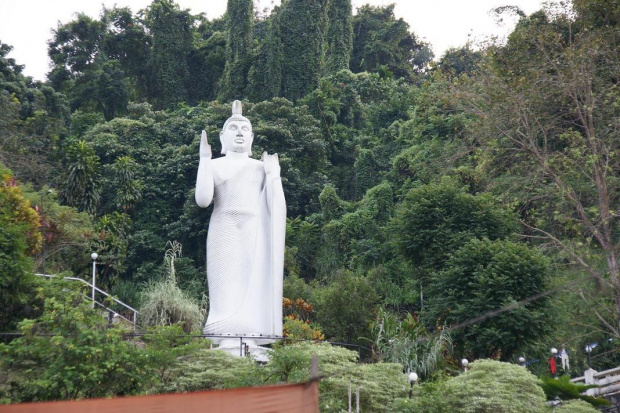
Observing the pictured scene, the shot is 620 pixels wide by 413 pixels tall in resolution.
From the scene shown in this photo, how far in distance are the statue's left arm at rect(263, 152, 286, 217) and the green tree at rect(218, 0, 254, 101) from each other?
20710 mm

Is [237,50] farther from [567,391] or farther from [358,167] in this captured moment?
[567,391]

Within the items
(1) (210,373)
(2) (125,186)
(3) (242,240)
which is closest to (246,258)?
(3) (242,240)

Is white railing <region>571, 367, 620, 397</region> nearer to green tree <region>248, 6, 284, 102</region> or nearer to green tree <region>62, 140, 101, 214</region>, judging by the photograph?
green tree <region>62, 140, 101, 214</region>

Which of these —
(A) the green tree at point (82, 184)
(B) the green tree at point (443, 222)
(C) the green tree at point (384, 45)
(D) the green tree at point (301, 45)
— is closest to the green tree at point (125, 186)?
(A) the green tree at point (82, 184)

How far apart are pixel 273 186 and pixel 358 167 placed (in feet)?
50.7

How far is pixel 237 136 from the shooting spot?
15727 mm

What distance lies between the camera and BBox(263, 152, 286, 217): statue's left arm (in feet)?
49.5

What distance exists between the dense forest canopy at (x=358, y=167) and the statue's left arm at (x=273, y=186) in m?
2.87

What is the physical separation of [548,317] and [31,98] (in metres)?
20.8

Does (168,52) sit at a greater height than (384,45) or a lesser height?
lesser

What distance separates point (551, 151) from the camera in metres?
18.8

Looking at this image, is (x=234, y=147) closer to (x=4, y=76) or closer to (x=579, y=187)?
(x=579, y=187)

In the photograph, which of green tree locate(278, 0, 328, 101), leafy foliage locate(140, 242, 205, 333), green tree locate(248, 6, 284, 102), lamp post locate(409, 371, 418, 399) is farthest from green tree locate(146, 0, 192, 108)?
lamp post locate(409, 371, 418, 399)

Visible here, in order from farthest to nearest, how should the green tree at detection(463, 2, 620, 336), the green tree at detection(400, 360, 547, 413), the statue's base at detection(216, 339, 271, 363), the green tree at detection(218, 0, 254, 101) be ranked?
the green tree at detection(218, 0, 254, 101), the green tree at detection(463, 2, 620, 336), the statue's base at detection(216, 339, 271, 363), the green tree at detection(400, 360, 547, 413)
